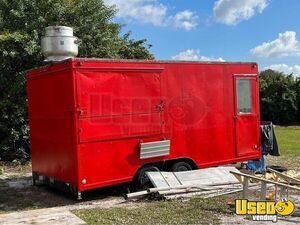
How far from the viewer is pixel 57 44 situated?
926cm

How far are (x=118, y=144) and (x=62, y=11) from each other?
751 cm

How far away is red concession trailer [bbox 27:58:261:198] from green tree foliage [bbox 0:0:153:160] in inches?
161

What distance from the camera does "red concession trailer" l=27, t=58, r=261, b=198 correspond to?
838 centimetres

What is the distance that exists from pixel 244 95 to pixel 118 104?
141 inches

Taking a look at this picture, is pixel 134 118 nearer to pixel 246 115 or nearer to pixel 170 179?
pixel 170 179

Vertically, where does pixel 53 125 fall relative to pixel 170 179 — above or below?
above

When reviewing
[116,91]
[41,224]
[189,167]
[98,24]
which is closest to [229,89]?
[189,167]

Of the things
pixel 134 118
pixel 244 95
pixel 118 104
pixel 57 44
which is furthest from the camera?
pixel 244 95

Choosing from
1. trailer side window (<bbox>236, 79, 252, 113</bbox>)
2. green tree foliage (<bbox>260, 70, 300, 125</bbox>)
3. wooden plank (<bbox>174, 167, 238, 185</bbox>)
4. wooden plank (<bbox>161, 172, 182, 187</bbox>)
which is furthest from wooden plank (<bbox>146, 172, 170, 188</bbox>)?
green tree foliage (<bbox>260, 70, 300, 125</bbox>)

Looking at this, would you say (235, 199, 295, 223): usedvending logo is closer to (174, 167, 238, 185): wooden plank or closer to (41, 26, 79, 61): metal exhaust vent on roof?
(174, 167, 238, 185): wooden plank

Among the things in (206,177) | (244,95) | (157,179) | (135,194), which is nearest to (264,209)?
(206,177)

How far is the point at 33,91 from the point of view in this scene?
9.86 metres

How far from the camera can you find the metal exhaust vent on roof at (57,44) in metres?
9.23

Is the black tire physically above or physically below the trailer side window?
below
